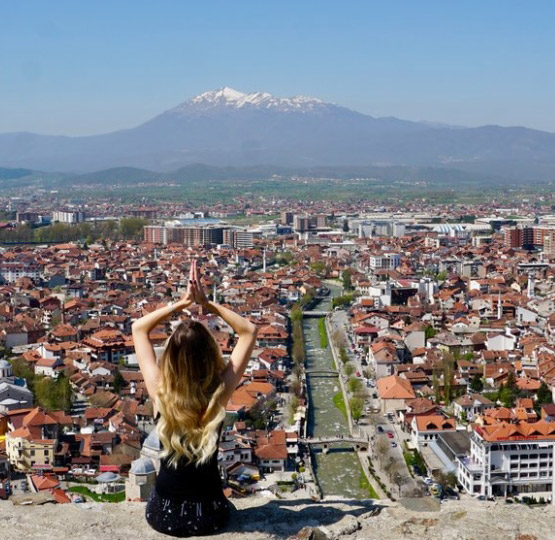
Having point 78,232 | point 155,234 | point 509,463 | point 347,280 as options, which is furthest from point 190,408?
point 78,232

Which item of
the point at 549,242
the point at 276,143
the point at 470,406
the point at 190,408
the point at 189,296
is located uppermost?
the point at 276,143

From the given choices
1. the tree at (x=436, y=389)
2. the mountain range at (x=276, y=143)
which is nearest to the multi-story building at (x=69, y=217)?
the tree at (x=436, y=389)

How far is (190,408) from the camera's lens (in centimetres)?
101

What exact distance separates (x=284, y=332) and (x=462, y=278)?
5.27 meters

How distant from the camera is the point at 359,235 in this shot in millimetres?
22469

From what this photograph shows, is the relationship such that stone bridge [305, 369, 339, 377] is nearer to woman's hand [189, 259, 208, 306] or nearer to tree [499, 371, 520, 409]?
tree [499, 371, 520, 409]

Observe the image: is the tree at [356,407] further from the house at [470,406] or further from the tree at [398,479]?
the tree at [398,479]

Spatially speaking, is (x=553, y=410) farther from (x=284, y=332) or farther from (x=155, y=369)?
(x=155, y=369)

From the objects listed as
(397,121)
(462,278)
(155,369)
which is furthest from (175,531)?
(397,121)

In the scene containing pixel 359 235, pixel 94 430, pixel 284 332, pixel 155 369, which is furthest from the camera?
pixel 359 235

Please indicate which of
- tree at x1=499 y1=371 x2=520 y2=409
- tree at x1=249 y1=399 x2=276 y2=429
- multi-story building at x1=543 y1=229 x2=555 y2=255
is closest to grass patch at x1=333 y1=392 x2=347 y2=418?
tree at x1=249 y1=399 x2=276 y2=429

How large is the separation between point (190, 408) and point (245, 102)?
335 feet

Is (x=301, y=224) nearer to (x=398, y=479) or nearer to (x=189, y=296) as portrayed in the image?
(x=398, y=479)

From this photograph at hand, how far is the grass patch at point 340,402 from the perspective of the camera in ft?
22.2
